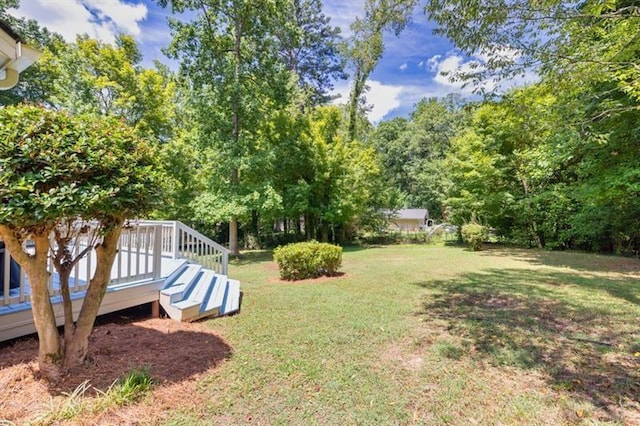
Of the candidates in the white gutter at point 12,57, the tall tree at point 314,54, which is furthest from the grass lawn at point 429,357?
the tall tree at point 314,54

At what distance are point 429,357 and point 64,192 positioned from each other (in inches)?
154

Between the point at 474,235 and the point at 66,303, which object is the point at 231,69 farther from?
the point at 474,235

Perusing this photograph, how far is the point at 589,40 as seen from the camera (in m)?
5.79

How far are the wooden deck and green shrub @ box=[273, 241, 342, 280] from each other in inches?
62.1

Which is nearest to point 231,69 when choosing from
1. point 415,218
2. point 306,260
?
point 306,260

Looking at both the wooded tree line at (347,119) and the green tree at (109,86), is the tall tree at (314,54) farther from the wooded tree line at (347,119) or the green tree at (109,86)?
the green tree at (109,86)

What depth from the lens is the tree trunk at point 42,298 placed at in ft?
8.32

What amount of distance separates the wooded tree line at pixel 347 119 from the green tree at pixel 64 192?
3.91 metres

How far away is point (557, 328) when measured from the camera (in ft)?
14.6

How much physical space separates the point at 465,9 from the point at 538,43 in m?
1.95

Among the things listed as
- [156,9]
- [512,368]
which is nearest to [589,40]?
[512,368]

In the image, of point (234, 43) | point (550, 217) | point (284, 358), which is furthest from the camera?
point (550, 217)

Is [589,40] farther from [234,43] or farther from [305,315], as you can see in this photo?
[234,43]

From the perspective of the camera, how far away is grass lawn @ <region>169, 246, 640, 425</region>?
262 cm
